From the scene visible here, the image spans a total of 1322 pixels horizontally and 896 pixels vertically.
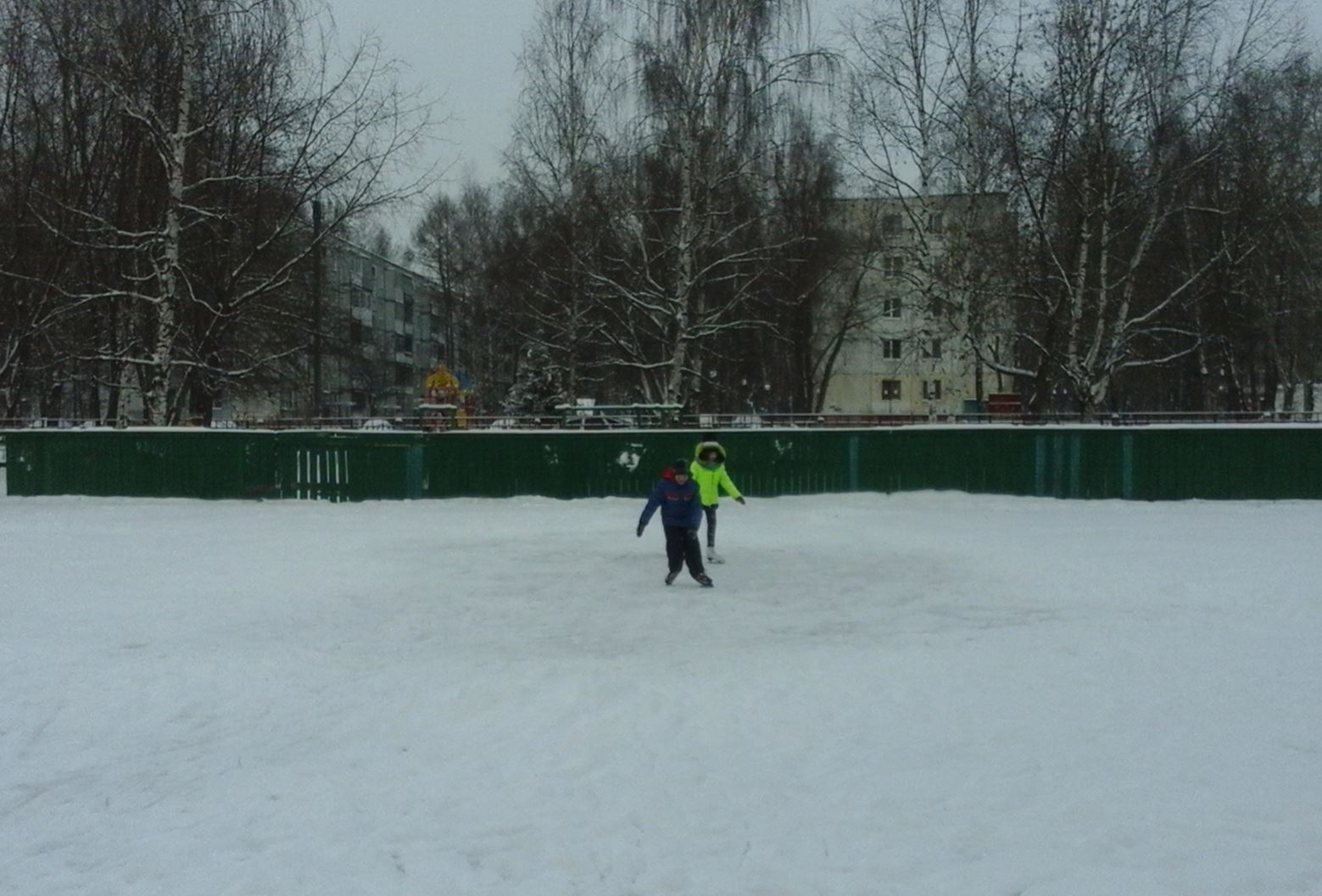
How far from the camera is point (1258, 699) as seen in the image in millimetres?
7414

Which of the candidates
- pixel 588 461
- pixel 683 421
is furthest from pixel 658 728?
pixel 683 421

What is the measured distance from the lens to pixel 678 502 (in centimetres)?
1222

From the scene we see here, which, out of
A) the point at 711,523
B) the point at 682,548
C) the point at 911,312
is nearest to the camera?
the point at 682,548

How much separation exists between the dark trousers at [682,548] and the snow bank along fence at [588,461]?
1044 centimetres

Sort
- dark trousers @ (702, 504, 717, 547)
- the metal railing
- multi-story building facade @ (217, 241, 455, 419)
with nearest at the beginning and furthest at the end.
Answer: dark trousers @ (702, 504, 717, 547)
the metal railing
multi-story building facade @ (217, 241, 455, 419)

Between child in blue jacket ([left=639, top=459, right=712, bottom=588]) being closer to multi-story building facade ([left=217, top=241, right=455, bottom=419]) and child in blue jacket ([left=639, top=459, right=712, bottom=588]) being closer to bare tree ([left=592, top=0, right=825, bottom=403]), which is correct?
bare tree ([left=592, top=0, right=825, bottom=403])

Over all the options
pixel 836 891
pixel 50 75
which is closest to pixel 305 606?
pixel 836 891

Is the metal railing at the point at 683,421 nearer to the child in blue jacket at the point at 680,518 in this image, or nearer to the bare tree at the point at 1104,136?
the bare tree at the point at 1104,136

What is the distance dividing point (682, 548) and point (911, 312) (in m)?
44.7

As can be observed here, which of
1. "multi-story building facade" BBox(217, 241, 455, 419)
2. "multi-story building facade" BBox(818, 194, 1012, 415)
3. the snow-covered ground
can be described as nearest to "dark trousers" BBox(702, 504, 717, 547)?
the snow-covered ground

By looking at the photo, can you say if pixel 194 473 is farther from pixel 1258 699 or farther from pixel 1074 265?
pixel 1074 265

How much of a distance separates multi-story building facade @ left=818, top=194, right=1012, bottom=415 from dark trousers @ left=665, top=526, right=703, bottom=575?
16.5 metres

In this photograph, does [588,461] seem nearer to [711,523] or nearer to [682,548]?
[711,523]

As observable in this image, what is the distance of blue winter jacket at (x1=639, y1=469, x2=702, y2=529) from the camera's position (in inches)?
481
